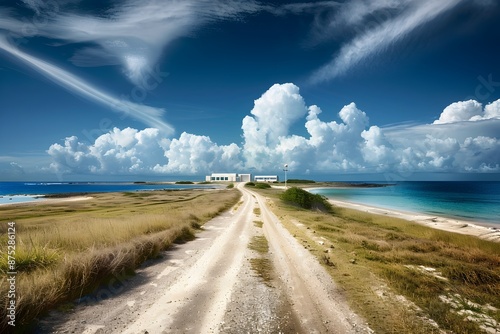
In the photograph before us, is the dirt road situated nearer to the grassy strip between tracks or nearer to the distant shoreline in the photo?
the grassy strip between tracks

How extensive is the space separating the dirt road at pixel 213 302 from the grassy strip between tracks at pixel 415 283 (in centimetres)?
95

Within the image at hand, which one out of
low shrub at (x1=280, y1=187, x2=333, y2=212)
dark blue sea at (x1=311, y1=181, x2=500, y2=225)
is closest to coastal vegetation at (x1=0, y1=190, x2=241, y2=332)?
low shrub at (x1=280, y1=187, x2=333, y2=212)

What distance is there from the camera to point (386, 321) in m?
7.40

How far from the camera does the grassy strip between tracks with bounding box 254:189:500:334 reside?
743 cm

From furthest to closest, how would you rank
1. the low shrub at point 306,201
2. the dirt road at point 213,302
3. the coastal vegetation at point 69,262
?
the low shrub at point 306,201 → the coastal vegetation at point 69,262 → the dirt road at point 213,302

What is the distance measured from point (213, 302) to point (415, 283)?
8083 mm

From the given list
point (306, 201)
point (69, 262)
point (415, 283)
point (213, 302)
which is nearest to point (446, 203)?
point (306, 201)

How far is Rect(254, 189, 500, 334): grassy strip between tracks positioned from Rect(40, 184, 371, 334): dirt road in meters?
0.95

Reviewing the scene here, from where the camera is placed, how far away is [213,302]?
8625mm

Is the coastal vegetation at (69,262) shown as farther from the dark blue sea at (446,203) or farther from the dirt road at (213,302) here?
the dark blue sea at (446,203)

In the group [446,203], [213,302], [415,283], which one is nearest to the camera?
[213,302]

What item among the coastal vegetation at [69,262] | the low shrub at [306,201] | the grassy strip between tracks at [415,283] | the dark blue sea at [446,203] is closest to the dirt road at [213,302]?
the coastal vegetation at [69,262]

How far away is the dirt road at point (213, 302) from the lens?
23.1 ft

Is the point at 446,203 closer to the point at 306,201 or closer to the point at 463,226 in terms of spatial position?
the point at 463,226
